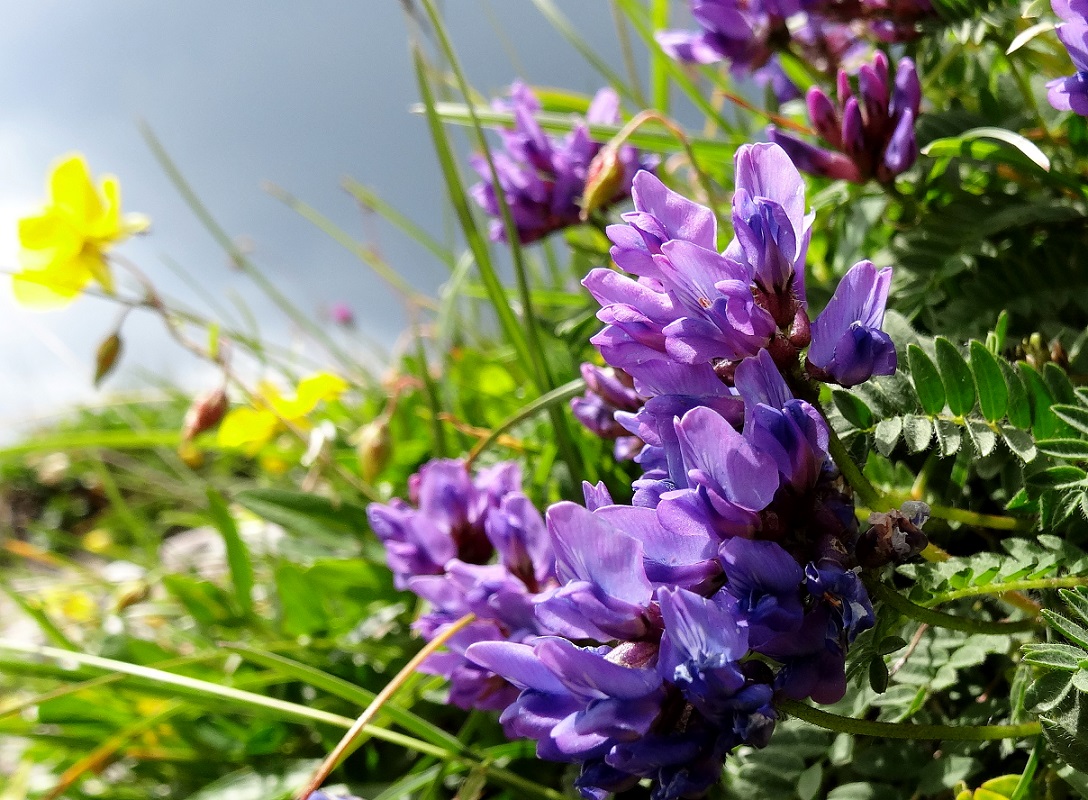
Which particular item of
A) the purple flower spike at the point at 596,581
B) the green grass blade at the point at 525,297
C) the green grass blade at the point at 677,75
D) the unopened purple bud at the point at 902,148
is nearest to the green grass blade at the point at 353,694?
the green grass blade at the point at 525,297

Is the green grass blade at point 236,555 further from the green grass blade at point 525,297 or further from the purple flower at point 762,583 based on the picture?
the purple flower at point 762,583

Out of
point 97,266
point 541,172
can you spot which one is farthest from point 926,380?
Answer: point 97,266

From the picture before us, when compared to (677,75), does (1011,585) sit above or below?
below

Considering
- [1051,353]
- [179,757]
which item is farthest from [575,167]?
[179,757]

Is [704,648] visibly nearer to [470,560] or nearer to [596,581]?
[596,581]

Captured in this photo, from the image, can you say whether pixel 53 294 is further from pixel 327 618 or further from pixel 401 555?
pixel 401 555

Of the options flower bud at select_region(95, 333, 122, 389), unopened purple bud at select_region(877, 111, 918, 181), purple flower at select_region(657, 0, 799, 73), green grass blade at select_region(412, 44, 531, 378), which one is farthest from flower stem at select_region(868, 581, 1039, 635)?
flower bud at select_region(95, 333, 122, 389)
